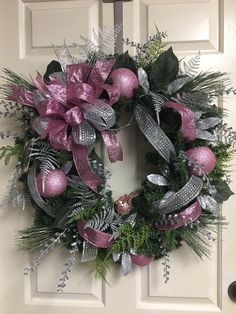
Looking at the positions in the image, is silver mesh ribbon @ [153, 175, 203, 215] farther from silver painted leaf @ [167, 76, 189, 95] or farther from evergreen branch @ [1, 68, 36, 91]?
evergreen branch @ [1, 68, 36, 91]

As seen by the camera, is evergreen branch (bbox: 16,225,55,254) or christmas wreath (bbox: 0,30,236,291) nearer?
christmas wreath (bbox: 0,30,236,291)

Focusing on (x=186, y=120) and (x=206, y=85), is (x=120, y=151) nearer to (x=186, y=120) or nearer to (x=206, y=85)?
(x=186, y=120)

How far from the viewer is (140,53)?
122cm

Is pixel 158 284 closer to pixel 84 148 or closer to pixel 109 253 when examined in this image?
pixel 109 253

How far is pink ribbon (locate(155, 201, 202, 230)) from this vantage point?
114 cm

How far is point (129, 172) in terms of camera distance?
134 cm

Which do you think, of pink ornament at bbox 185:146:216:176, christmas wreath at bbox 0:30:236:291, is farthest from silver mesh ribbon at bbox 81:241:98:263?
pink ornament at bbox 185:146:216:176

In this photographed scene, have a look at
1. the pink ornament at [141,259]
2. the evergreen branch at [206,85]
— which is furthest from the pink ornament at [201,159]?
the pink ornament at [141,259]

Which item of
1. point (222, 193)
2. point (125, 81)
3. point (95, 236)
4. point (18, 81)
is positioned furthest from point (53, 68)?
point (222, 193)

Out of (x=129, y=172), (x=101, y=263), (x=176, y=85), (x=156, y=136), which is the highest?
(x=176, y=85)

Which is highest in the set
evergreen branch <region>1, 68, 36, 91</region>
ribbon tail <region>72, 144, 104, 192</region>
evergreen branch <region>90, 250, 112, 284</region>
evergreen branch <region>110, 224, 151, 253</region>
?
evergreen branch <region>1, 68, 36, 91</region>

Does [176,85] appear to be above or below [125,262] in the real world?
above

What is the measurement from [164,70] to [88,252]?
529mm

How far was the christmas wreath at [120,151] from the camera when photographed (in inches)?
44.9
